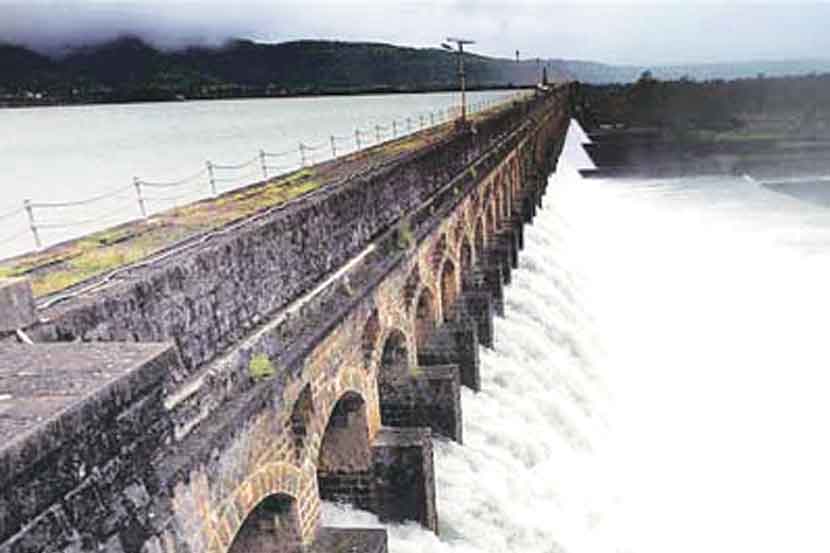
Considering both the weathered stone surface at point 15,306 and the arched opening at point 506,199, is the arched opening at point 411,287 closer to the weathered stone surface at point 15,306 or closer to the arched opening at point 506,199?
the weathered stone surface at point 15,306

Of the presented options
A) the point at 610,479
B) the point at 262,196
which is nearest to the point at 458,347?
the point at 610,479

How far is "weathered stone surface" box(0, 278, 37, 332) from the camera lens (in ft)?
15.1

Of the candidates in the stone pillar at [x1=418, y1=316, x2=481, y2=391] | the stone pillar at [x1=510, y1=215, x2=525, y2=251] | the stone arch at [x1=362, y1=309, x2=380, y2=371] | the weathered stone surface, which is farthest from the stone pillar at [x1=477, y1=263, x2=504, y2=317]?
the weathered stone surface

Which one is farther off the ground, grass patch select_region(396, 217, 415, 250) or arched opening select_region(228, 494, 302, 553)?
grass patch select_region(396, 217, 415, 250)

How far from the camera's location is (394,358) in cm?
1305

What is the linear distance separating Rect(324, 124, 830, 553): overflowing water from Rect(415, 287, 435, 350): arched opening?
1396 mm

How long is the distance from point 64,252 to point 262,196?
13.5 ft

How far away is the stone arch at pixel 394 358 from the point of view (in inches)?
500

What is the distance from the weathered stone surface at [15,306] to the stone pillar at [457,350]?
404 inches

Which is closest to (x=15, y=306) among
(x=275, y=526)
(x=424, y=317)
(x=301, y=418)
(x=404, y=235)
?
(x=301, y=418)

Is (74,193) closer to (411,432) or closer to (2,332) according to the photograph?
(411,432)

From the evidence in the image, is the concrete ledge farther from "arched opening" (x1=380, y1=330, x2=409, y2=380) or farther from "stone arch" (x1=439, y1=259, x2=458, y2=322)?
"stone arch" (x1=439, y1=259, x2=458, y2=322)

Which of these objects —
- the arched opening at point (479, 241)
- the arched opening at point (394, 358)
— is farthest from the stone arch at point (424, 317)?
the arched opening at point (479, 241)

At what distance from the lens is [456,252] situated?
1878 cm
